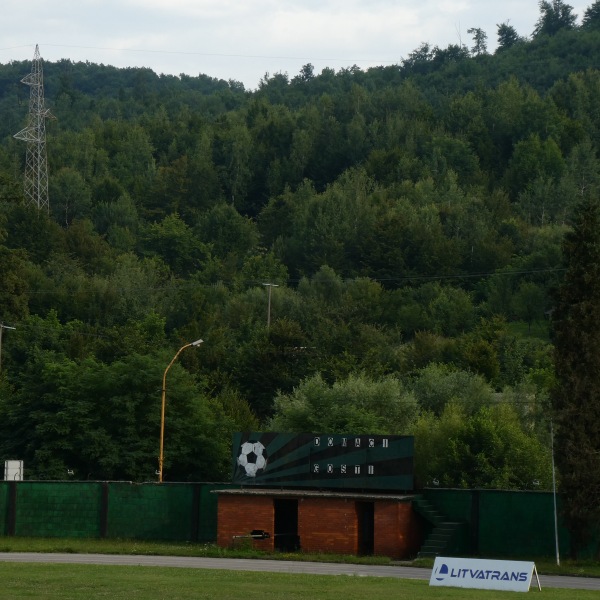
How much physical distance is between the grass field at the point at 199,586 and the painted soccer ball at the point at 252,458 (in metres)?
10.2

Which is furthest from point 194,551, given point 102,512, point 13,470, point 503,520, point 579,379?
point 579,379

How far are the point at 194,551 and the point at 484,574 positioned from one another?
13.8 metres

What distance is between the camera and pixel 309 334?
102938 mm

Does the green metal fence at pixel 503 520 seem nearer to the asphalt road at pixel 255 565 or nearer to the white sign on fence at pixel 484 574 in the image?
the asphalt road at pixel 255 565

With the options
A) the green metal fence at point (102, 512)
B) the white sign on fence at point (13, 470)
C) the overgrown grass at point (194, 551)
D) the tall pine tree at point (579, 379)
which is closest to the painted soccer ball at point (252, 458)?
the green metal fence at point (102, 512)

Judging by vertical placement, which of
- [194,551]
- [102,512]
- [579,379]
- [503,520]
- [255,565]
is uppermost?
[579,379]

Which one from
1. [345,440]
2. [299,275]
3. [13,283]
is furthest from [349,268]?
[345,440]

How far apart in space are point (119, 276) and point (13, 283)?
64.0 metres

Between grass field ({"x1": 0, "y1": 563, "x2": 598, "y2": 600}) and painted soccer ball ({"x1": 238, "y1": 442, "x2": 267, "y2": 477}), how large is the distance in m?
10.2

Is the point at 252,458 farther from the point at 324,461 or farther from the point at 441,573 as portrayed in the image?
the point at 441,573

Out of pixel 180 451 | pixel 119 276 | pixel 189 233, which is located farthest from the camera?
pixel 189 233

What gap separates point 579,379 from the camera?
41.5m

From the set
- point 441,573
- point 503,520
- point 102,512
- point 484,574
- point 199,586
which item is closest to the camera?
point 199,586

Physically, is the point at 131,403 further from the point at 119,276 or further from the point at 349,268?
the point at 349,268
